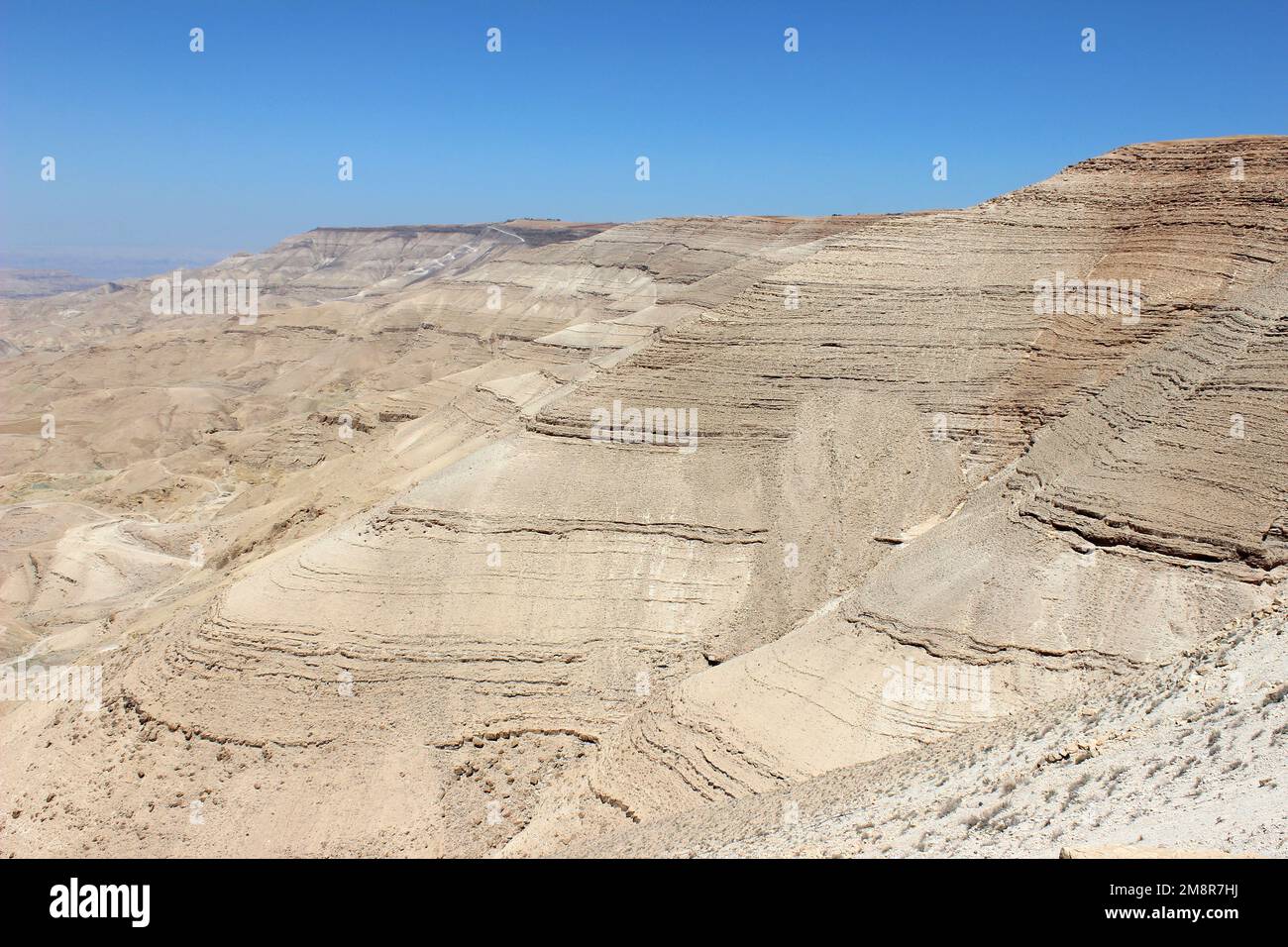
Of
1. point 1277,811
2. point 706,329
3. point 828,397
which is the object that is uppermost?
point 706,329

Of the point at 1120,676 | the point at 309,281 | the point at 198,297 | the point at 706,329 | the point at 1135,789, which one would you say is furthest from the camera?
the point at 309,281

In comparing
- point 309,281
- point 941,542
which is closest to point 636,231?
point 941,542

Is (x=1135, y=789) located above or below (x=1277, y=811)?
below

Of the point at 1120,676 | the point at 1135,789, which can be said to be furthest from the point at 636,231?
the point at 1135,789

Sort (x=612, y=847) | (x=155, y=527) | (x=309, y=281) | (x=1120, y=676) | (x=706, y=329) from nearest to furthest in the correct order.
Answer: (x=612, y=847), (x=1120, y=676), (x=706, y=329), (x=155, y=527), (x=309, y=281)

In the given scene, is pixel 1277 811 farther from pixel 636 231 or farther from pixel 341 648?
pixel 636 231
